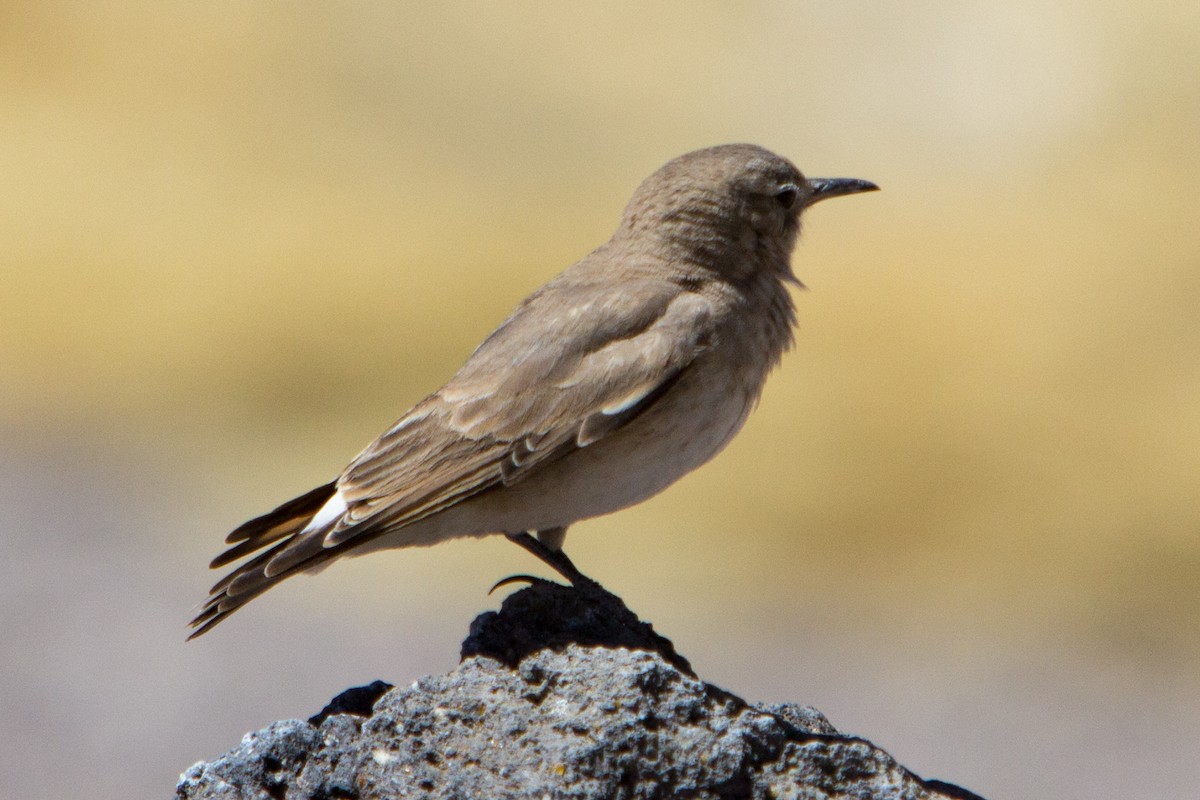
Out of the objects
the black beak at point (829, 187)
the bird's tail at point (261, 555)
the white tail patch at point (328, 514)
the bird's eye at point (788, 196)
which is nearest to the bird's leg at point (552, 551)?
the white tail patch at point (328, 514)

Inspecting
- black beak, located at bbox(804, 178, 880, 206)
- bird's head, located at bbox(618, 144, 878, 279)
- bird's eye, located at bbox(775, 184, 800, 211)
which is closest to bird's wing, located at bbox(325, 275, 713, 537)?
bird's head, located at bbox(618, 144, 878, 279)

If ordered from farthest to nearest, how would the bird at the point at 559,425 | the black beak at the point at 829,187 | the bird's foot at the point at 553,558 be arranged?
the black beak at the point at 829,187 < the bird's foot at the point at 553,558 < the bird at the point at 559,425

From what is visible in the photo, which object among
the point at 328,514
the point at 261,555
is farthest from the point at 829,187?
the point at 261,555

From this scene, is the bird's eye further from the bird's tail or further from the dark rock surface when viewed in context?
the dark rock surface

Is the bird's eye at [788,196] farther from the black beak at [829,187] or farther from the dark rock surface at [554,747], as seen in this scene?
the dark rock surface at [554,747]

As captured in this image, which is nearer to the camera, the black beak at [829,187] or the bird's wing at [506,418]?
the bird's wing at [506,418]

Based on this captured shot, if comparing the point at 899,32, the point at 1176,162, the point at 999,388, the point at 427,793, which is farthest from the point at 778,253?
the point at 899,32
